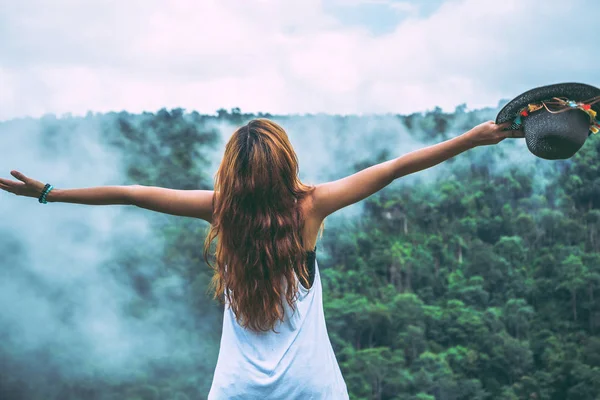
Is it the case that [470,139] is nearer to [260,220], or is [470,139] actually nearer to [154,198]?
[260,220]

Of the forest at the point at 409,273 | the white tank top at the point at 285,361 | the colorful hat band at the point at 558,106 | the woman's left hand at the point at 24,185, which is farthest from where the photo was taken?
the forest at the point at 409,273

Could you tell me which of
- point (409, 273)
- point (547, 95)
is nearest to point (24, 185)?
point (547, 95)

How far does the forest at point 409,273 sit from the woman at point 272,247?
30444 mm

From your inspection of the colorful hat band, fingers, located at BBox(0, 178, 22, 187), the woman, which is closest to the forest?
fingers, located at BBox(0, 178, 22, 187)

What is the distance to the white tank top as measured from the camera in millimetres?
1563

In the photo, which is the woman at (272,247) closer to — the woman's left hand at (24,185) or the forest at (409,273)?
the woman's left hand at (24,185)

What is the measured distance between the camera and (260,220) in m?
1.67

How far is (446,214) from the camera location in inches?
1901

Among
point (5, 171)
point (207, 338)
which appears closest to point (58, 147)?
point (5, 171)

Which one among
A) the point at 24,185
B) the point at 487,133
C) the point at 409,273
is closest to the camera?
the point at 487,133

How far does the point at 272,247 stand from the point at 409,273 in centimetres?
4687

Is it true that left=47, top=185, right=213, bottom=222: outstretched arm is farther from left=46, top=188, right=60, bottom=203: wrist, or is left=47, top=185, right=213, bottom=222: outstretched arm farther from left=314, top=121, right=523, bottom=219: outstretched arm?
left=314, top=121, right=523, bottom=219: outstretched arm

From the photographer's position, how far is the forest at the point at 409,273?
122ft

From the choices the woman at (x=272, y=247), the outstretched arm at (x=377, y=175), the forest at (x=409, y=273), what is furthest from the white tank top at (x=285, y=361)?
the forest at (x=409, y=273)
